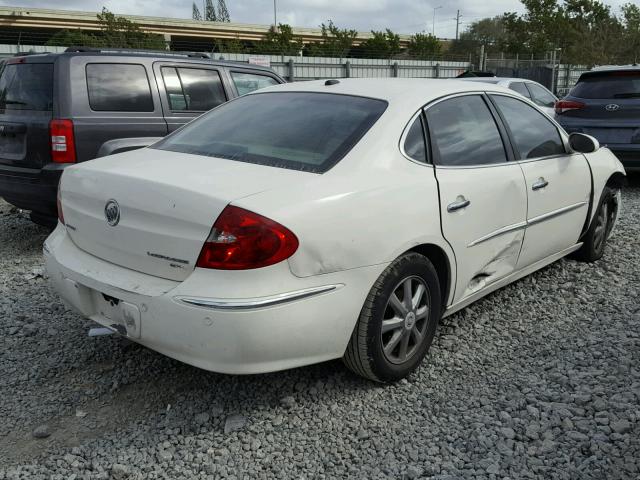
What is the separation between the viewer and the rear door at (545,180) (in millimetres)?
4023

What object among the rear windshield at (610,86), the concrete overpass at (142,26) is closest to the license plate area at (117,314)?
the rear windshield at (610,86)

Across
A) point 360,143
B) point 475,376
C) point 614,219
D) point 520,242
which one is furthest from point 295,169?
point 614,219

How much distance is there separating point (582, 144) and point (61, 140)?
4.22m

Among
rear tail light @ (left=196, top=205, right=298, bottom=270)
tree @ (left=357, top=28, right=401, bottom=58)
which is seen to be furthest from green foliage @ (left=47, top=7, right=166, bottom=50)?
rear tail light @ (left=196, top=205, right=298, bottom=270)

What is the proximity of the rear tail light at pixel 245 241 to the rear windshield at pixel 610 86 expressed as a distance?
279 inches

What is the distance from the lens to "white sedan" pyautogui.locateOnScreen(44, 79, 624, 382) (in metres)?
→ 2.56

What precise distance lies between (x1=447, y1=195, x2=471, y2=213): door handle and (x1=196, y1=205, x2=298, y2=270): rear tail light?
1.11 metres

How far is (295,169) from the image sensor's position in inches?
116

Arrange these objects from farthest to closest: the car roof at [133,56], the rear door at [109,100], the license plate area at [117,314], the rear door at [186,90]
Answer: the rear door at [186,90] → the car roof at [133,56] → the rear door at [109,100] → the license plate area at [117,314]

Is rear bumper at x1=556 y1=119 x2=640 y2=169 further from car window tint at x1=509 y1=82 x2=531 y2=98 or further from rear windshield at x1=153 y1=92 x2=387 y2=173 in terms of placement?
rear windshield at x1=153 y1=92 x2=387 y2=173

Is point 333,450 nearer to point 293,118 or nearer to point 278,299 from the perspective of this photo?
point 278,299

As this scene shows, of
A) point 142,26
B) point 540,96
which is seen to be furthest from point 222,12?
point 540,96

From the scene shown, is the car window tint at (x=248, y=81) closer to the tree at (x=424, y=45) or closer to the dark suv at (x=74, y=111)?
the dark suv at (x=74, y=111)

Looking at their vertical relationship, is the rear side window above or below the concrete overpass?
below
